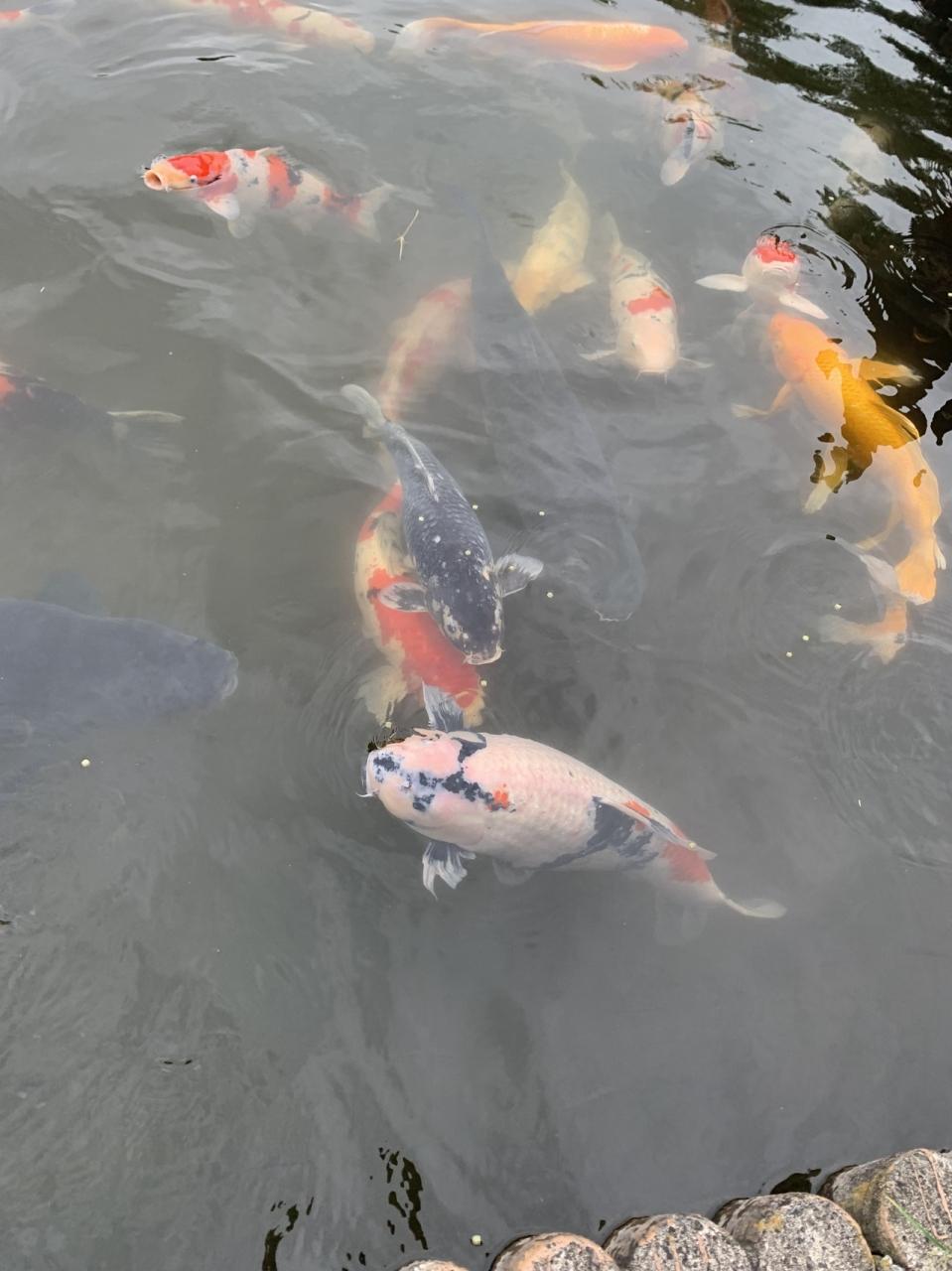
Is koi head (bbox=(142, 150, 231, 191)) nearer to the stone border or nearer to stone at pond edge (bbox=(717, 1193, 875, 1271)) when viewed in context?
the stone border

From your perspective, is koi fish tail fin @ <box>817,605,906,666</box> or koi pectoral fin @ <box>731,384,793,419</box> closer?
koi fish tail fin @ <box>817,605,906,666</box>

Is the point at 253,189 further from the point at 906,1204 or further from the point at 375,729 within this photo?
the point at 906,1204

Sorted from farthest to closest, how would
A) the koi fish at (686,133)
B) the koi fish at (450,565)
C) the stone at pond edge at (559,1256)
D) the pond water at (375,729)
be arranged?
1. the koi fish at (686,133)
2. the koi fish at (450,565)
3. the pond water at (375,729)
4. the stone at pond edge at (559,1256)

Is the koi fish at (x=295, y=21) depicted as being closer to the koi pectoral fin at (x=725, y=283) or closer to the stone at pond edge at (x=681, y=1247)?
the koi pectoral fin at (x=725, y=283)

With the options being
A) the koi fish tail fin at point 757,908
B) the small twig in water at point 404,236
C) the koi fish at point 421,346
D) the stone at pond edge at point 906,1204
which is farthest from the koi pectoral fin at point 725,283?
the stone at pond edge at point 906,1204

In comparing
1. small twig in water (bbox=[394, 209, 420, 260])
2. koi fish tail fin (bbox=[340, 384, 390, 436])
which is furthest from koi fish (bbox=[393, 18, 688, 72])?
koi fish tail fin (bbox=[340, 384, 390, 436])

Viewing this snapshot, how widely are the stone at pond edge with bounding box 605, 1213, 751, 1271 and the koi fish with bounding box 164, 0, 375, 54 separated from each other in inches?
369

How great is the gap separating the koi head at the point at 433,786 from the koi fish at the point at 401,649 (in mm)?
572

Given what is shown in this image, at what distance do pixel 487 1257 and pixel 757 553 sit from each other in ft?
13.5

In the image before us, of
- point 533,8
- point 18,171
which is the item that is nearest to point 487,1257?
point 18,171

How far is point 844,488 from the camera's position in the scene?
595 cm

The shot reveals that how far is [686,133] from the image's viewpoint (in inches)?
304

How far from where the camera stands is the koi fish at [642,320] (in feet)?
20.4

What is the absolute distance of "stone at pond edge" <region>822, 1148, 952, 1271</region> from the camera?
10.9ft
